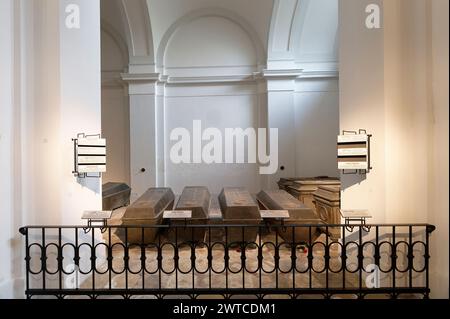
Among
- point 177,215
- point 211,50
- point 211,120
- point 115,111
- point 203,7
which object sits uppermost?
point 203,7

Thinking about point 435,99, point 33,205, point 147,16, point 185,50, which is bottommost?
point 33,205

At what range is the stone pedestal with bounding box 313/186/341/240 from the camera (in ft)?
13.7

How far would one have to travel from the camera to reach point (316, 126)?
755 cm

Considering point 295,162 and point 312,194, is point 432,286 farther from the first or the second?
point 295,162

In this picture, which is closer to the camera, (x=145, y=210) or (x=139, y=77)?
(x=145, y=210)

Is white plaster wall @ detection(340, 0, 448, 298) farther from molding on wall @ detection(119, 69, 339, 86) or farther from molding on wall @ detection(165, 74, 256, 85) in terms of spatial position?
molding on wall @ detection(165, 74, 256, 85)

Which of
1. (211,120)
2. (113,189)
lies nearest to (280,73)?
(211,120)

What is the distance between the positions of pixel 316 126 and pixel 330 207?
11.8 feet

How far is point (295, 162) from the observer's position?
7.50 m

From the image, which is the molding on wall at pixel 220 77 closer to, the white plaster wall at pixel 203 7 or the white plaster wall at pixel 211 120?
the white plaster wall at pixel 211 120

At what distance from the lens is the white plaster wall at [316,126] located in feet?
24.6

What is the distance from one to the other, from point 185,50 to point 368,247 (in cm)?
660

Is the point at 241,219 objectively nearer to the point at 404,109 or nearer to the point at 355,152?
the point at 355,152
